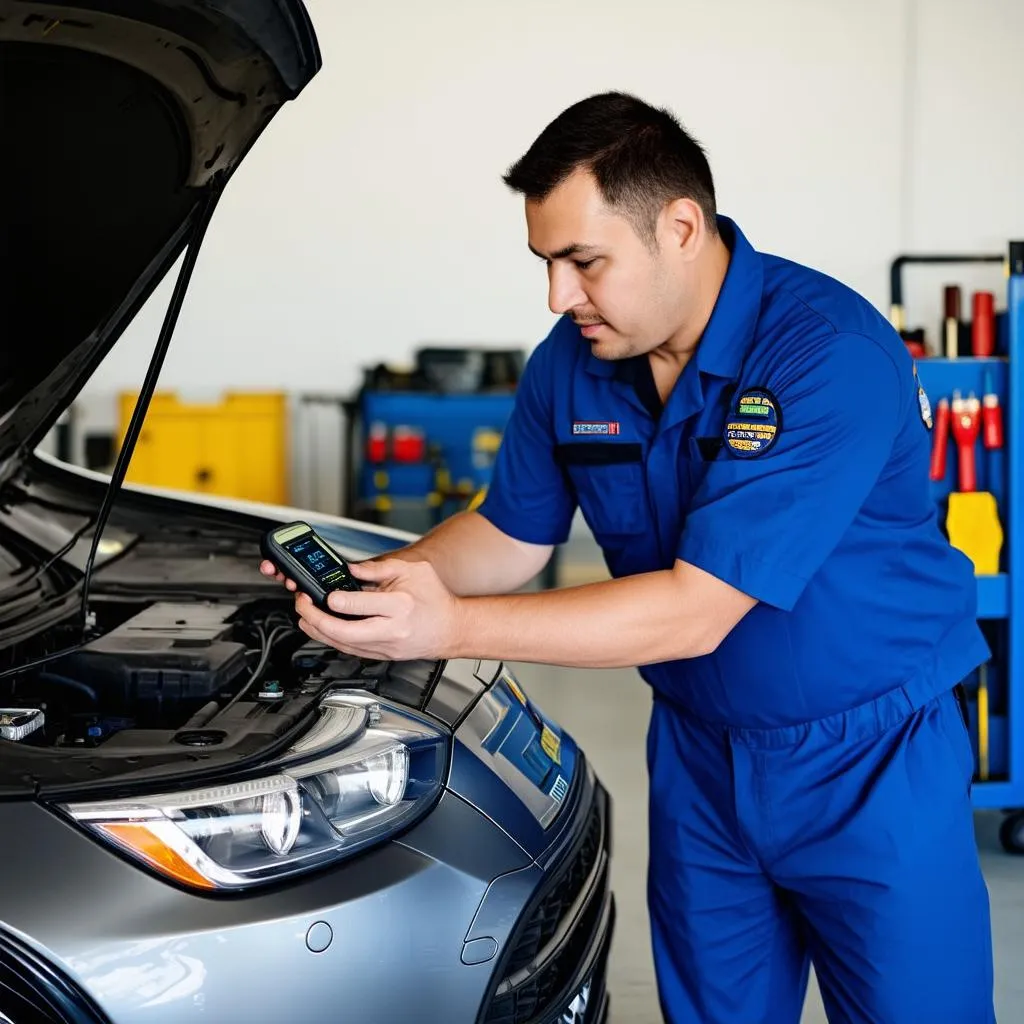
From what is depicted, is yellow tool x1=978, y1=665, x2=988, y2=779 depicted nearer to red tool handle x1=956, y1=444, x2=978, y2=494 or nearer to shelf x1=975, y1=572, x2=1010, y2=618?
shelf x1=975, y1=572, x2=1010, y2=618

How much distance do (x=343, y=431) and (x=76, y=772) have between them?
18.3ft

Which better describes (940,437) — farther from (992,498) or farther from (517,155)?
(517,155)

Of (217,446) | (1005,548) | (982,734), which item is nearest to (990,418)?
(1005,548)

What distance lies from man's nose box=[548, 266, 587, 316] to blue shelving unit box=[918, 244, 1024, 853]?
5.42 ft

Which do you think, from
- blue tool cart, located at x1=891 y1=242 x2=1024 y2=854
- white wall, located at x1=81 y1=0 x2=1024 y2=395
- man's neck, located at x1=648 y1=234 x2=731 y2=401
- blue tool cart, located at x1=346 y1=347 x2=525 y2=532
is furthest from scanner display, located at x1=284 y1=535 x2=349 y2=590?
white wall, located at x1=81 y1=0 x2=1024 y2=395

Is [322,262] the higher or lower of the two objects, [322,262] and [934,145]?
the lower

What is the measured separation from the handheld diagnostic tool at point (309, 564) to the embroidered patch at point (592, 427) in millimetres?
389

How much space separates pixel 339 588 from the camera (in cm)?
138

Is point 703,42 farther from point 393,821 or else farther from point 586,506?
point 393,821

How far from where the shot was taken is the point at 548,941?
1.40 m

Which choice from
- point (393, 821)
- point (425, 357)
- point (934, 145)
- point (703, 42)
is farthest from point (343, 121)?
point (393, 821)

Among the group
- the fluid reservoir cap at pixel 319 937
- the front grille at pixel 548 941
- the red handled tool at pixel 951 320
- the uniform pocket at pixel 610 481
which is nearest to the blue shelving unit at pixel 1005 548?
the red handled tool at pixel 951 320

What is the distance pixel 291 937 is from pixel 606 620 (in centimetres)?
45

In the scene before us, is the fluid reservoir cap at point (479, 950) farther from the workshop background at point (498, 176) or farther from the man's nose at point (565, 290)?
the workshop background at point (498, 176)
